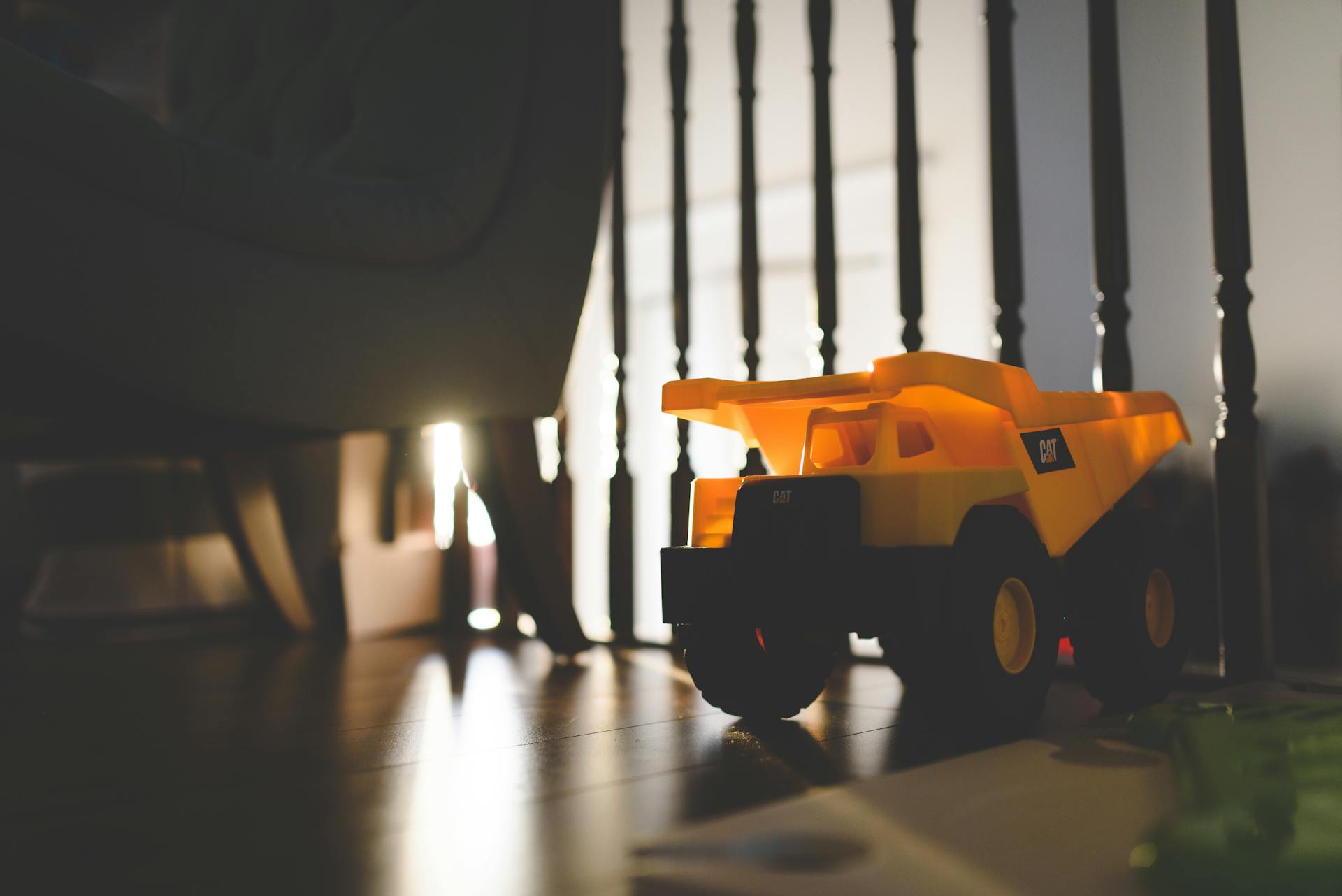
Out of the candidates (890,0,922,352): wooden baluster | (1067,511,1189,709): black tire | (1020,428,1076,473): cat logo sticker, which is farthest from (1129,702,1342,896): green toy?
(890,0,922,352): wooden baluster

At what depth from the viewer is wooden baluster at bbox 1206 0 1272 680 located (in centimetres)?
95

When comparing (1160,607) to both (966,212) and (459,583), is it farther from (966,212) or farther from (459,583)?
(966,212)

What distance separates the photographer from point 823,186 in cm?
131

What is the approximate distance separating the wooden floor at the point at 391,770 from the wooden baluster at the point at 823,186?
436 millimetres

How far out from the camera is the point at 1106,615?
2.54 feet

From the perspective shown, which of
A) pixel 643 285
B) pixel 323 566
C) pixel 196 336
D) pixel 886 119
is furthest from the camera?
pixel 643 285

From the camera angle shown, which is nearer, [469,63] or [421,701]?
[421,701]

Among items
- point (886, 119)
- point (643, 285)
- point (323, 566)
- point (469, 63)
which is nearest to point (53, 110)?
point (469, 63)

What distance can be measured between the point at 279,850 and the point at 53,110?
0.65 meters

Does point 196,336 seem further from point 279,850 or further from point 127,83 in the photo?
point 127,83

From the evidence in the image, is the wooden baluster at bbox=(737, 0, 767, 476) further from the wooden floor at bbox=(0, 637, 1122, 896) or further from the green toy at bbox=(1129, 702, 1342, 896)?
the green toy at bbox=(1129, 702, 1342, 896)

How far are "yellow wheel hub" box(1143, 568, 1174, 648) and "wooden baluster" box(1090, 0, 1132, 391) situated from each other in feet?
0.87

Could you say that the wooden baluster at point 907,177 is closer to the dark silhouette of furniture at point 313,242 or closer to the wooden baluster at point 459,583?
the dark silhouette of furniture at point 313,242

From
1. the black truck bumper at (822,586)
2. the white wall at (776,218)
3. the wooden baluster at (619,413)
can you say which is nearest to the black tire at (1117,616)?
the black truck bumper at (822,586)
